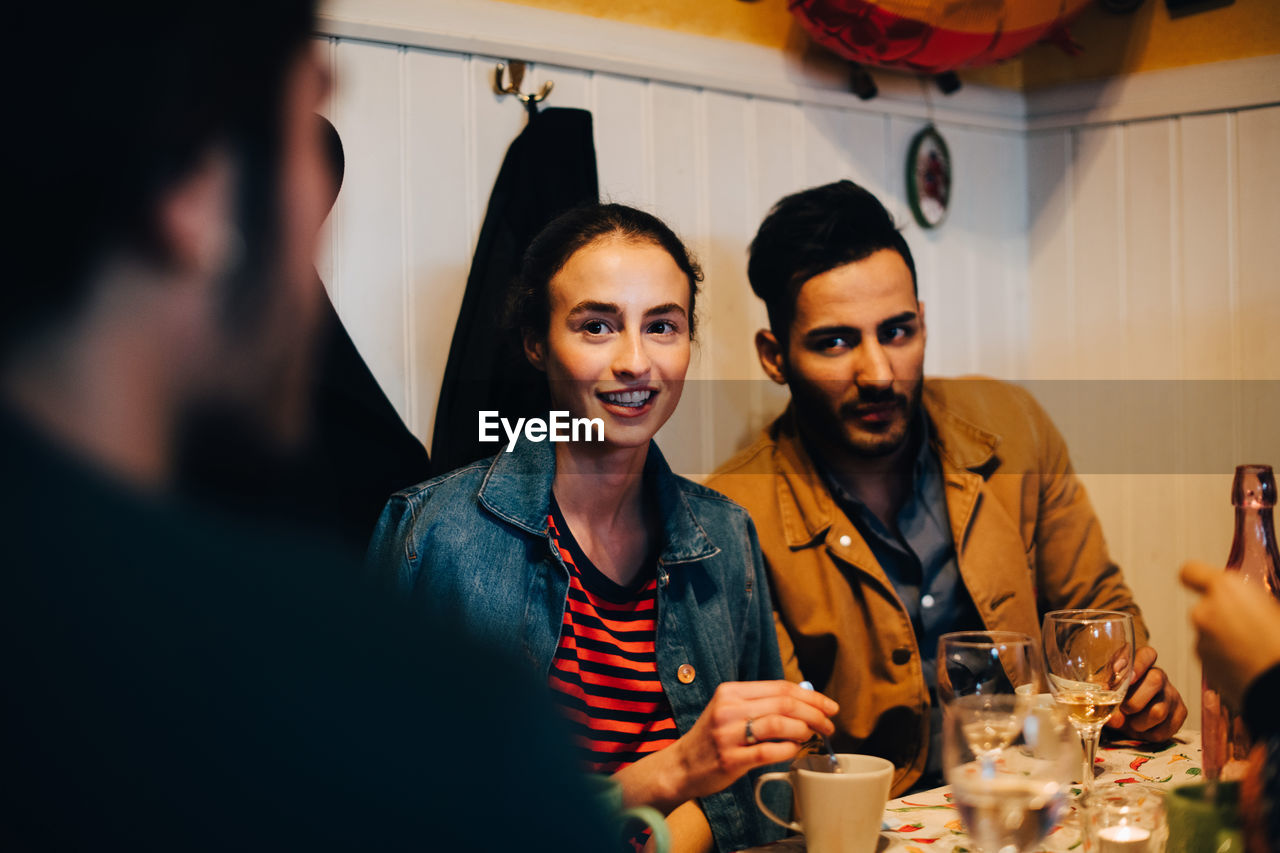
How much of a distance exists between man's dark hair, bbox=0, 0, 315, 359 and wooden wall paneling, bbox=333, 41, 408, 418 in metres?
1.31

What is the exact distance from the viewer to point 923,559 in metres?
1.64

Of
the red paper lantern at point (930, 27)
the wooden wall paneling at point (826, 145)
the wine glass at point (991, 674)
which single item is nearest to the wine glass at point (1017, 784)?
the wine glass at point (991, 674)

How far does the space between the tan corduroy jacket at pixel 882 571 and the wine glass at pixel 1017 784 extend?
2.41 feet

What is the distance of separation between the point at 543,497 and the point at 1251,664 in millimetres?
888

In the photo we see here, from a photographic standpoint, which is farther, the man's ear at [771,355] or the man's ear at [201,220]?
the man's ear at [771,355]

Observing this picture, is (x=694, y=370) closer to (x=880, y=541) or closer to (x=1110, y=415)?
(x=880, y=541)

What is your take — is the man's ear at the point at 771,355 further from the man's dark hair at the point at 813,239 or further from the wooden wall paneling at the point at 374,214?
the wooden wall paneling at the point at 374,214

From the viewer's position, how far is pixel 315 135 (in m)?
0.39

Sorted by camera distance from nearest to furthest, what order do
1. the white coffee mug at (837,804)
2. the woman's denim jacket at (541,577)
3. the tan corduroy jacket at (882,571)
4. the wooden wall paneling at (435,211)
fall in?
the white coffee mug at (837,804)
the woman's denim jacket at (541,577)
the tan corduroy jacket at (882,571)
the wooden wall paneling at (435,211)

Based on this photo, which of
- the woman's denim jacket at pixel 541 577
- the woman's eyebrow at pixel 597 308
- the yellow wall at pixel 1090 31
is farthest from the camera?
the yellow wall at pixel 1090 31

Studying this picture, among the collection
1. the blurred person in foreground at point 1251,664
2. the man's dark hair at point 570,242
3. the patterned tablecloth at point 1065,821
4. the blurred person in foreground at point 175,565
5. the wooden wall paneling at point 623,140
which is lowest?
the patterned tablecloth at point 1065,821

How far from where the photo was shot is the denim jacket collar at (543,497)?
1287 millimetres

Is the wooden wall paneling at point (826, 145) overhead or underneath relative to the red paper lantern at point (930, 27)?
underneath

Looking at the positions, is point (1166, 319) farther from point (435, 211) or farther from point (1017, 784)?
point (1017, 784)
